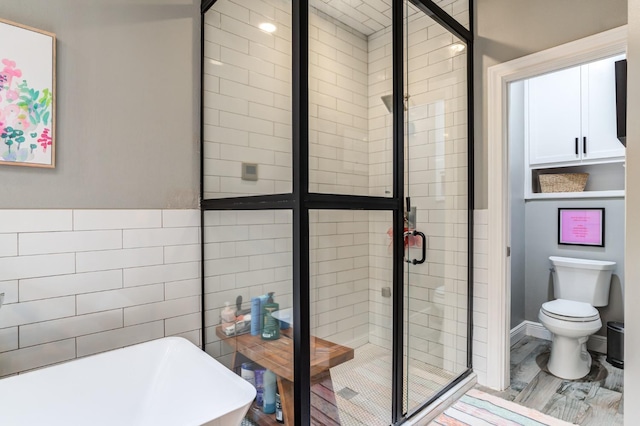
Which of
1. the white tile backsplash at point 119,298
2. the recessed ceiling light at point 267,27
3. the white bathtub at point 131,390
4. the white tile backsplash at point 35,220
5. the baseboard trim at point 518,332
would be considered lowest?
the baseboard trim at point 518,332

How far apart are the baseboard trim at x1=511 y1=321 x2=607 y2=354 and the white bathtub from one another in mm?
2913

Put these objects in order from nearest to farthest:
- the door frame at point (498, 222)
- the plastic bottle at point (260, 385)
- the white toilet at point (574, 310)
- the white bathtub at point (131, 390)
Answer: the white bathtub at point (131, 390) → the plastic bottle at point (260, 385) → the door frame at point (498, 222) → the white toilet at point (574, 310)

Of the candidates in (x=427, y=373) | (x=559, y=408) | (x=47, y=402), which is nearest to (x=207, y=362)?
(x=47, y=402)

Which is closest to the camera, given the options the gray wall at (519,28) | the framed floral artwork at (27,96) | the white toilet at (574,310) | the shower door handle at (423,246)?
the framed floral artwork at (27,96)

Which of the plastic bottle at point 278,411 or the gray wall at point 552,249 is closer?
the plastic bottle at point 278,411

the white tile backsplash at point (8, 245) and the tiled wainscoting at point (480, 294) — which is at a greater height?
the white tile backsplash at point (8, 245)

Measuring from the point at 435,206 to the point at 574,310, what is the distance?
151cm

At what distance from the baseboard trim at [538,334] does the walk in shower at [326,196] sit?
147 centimetres

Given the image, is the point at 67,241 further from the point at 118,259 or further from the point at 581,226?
the point at 581,226

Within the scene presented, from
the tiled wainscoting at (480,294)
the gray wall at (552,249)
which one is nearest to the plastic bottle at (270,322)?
the tiled wainscoting at (480,294)

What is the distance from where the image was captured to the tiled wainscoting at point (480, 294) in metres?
2.26

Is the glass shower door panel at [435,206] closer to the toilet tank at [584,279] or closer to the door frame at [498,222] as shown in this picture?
the door frame at [498,222]

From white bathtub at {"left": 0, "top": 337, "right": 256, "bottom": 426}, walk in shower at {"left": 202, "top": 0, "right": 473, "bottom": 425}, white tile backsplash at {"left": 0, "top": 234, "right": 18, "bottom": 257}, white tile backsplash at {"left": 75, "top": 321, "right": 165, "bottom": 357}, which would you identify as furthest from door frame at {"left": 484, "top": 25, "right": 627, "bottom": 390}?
white tile backsplash at {"left": 0, "top": 234, "right": 18, "bottom": 257}

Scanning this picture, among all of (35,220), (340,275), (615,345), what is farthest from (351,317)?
(615,345)
